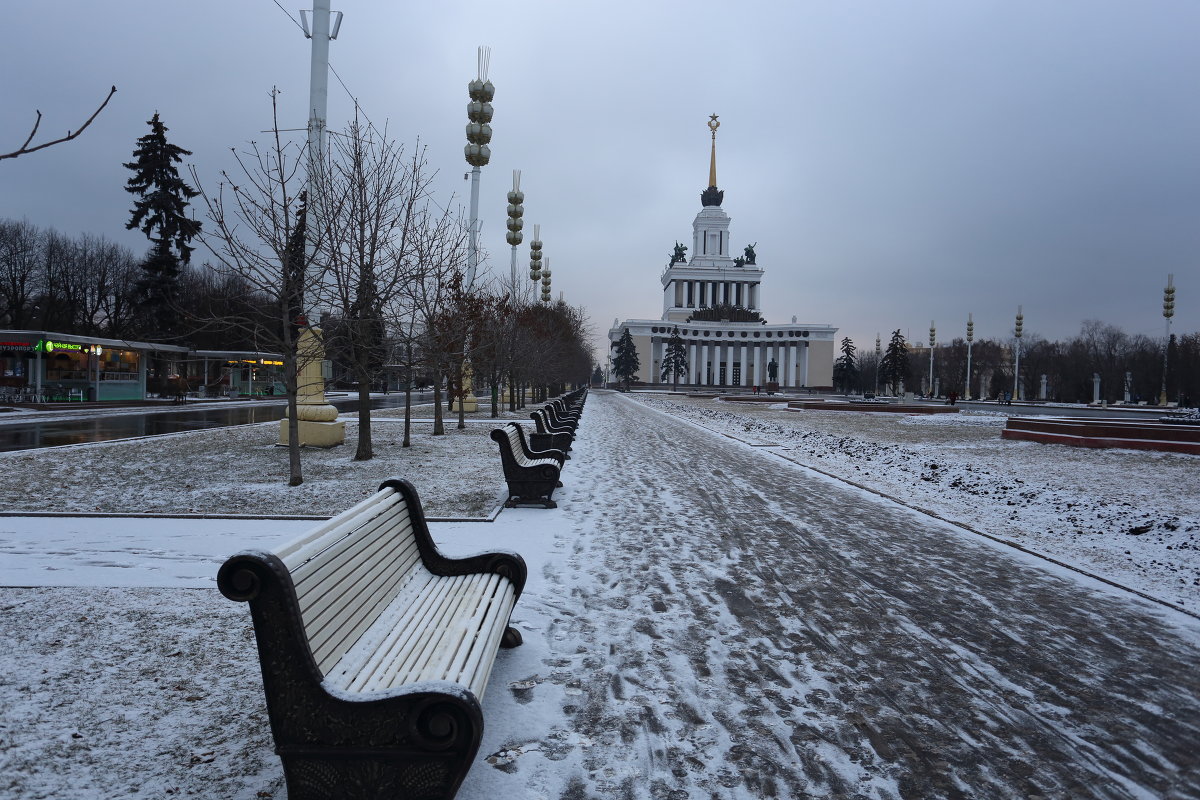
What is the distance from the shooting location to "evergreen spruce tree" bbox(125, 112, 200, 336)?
123ft

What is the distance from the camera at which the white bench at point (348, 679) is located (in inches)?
95.0

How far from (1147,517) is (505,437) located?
304 inches

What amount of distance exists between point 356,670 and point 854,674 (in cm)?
273

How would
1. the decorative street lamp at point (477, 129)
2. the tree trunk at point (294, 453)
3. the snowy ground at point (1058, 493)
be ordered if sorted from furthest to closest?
1. the decorative street lamp at point (477, 129)
2. the tree trunk at point (294, 453)
3. the snowy ground at point (1058, 493)

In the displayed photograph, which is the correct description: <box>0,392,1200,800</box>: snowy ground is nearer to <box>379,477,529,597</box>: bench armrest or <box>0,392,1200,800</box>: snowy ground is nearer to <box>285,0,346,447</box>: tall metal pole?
<box>379,477,529,597</box>: bench armrest

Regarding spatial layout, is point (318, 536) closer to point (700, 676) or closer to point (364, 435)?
point (700, 676)

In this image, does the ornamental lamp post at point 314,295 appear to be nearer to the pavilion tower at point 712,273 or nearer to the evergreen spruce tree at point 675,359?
the evergreen spruce tree at point 675,359

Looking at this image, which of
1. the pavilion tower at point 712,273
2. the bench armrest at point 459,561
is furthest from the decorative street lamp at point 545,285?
the pavilion tower at point 712,273

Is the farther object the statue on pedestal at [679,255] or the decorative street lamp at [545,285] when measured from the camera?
the statue on pedestal at [679,255]

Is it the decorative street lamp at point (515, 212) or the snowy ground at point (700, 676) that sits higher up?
the decorative street lamp at point (515, 212)

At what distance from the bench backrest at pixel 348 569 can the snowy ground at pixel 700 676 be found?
65 centimetres

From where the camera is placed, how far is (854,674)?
155 inches

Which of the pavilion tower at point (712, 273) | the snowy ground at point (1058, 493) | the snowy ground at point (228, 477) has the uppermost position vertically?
the pavilion tower at point (712, 273)

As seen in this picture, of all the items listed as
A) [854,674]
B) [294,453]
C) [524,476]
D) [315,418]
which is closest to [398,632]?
[854,674]
